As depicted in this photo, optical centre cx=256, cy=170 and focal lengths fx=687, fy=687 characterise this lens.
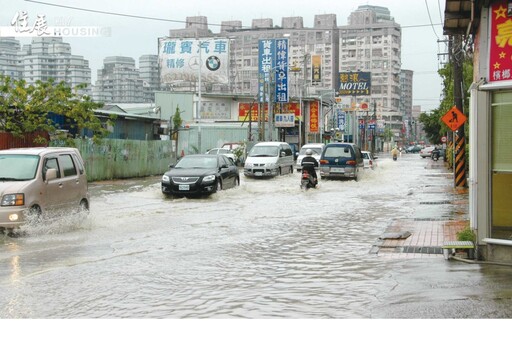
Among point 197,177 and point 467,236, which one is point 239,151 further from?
point 467,236

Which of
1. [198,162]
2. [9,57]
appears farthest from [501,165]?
[9,57]

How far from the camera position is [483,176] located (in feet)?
31.8

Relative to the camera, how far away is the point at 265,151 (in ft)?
116

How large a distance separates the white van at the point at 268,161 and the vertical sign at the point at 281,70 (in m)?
22.5

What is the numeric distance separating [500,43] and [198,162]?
15.3 m

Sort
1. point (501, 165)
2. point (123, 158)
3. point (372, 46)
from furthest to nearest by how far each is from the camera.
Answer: point (372, 46)
point (123, 158)
point (501, 165)

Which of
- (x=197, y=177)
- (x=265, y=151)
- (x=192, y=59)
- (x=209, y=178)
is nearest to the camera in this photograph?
(x=197, y=177)

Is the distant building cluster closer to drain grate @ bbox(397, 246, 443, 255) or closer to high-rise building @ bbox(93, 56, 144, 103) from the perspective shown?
high-rise building @ bbox(93, 56, 144, 103)

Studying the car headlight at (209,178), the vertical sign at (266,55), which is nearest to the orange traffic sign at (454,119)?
the car headlight at (209,178)

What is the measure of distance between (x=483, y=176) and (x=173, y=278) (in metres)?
4.54

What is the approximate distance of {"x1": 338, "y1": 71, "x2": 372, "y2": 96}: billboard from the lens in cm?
9912

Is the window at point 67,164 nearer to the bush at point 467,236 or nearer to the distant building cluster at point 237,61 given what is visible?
the bush at point 467,236
